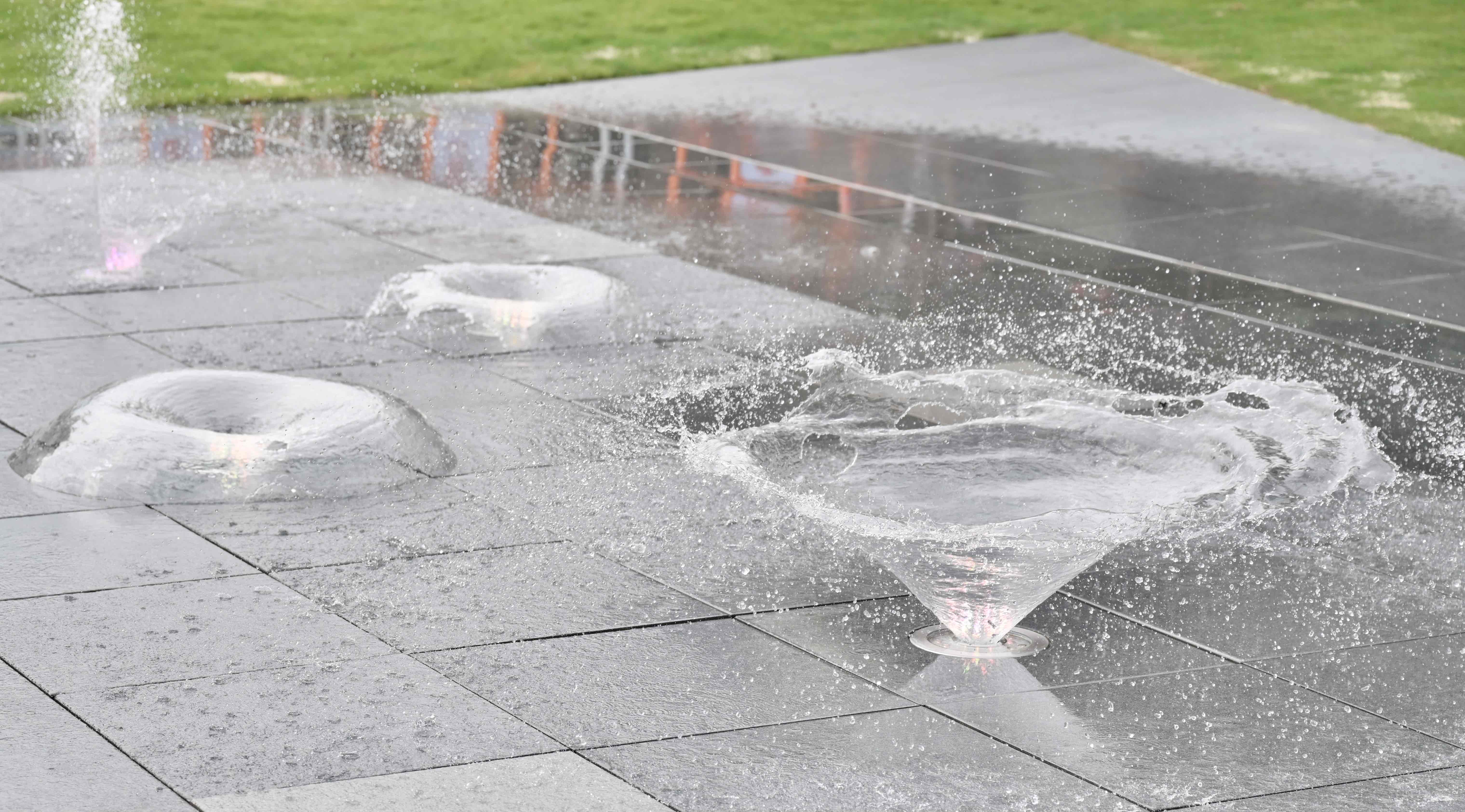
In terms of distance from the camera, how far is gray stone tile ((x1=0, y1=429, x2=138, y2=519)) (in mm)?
5621

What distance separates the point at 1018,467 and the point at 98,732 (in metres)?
3.29

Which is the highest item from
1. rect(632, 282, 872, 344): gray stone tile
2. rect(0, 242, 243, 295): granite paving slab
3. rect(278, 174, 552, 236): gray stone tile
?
rect(278, 174, 552, 236): gray stone tile

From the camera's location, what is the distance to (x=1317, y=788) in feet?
13.1

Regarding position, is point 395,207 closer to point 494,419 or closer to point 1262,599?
point 494,419

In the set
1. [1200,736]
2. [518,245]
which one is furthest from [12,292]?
[1200,736]

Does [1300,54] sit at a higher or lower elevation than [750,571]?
higher

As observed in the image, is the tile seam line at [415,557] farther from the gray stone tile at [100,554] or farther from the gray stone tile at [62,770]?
the gray stone tile at [62,770]

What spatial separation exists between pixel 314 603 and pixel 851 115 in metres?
10.2

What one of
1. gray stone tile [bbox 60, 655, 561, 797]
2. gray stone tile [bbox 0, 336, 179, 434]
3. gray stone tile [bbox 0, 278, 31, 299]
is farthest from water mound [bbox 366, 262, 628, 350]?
gray stone tile [bbox 60, 655, 561, 797]

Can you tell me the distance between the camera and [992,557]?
4895 mm

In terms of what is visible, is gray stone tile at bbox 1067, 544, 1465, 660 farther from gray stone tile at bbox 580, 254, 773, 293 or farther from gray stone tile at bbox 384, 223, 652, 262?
gray stone tile at bbox 384, 223, 652, 262

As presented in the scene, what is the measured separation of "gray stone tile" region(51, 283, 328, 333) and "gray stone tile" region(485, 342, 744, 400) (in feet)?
4.19

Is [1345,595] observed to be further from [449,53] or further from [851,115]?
[449,53]

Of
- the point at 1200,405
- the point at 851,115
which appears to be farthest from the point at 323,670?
the point at 851,115
